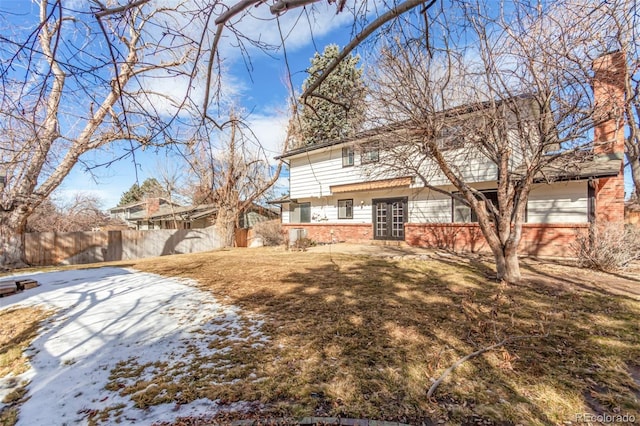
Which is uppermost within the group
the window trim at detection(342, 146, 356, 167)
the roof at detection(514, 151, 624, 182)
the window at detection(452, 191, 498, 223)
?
the window trim at detection(342, 146, 356, 167)

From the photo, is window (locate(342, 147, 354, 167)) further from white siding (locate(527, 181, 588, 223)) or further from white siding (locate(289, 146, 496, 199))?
white siding (locate(527, 181, 588, 223))

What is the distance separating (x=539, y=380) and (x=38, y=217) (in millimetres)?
23616

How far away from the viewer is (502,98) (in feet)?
18.8

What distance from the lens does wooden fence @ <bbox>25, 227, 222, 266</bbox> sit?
488 inches

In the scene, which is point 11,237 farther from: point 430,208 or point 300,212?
point 430,208

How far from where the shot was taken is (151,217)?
26.8 metres

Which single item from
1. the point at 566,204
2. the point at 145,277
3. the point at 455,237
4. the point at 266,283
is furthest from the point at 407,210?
the point at 145,277

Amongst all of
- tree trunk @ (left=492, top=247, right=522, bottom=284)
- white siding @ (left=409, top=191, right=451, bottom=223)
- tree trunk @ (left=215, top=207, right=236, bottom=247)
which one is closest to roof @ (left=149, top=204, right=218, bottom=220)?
tree trunk @ (left=215, top=207, right=236, bottom=247)

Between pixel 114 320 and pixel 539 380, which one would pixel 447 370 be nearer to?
pixel 539 380

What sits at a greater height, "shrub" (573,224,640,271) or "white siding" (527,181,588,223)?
"white siding" (527,181,588,223)

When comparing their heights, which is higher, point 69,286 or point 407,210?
point 407,210

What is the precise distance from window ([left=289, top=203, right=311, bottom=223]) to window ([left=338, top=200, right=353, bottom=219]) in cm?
223

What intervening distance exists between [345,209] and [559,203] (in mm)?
8933

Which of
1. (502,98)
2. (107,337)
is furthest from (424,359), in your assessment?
(502,98)
